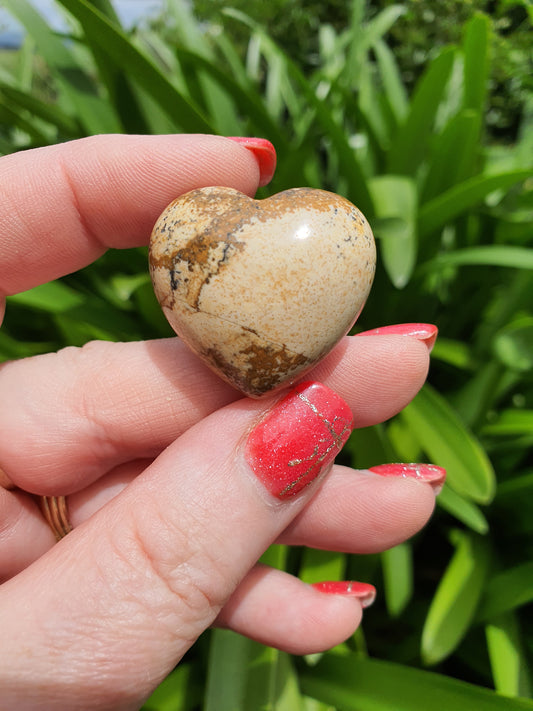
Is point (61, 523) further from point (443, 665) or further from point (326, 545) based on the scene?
point (443, 665)

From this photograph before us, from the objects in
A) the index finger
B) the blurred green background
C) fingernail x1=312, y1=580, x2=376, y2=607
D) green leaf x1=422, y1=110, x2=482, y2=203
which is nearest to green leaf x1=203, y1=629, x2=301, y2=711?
the blurred green background

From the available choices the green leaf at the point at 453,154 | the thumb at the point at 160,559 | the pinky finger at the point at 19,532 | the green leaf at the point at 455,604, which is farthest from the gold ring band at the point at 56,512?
the green leaf at the point at 453,154

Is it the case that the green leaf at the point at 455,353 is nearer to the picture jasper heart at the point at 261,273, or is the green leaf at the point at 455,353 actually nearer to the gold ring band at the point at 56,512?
the picture jasper heart at the point at 261,273

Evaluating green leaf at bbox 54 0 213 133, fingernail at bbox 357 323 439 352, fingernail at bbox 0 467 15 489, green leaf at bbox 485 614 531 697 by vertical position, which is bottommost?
green leaf at bbox 485 614 531 697

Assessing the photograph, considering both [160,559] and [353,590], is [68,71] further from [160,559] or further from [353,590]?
[353,590]

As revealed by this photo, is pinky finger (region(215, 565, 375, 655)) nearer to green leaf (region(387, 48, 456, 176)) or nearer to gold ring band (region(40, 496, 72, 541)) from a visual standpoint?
gold ring band (region(40, 496, 72, 541))

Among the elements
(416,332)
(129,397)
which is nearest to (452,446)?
(416,332)
